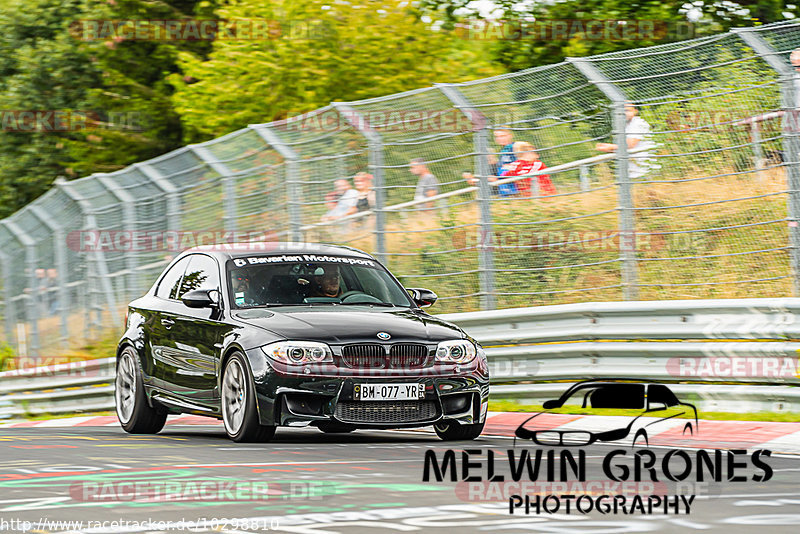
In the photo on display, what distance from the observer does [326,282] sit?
37.7 ft

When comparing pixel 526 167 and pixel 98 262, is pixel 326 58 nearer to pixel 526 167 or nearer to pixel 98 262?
pixel 98 262

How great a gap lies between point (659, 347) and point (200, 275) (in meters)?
3.90

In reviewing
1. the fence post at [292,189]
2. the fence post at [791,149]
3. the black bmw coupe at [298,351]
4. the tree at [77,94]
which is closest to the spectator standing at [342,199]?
the fence post at [292,189]

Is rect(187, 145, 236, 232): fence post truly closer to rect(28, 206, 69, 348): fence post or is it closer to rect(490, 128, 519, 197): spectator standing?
rect(490, 128, 519, 197): spectator standing

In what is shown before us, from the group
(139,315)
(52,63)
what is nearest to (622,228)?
(139,315)

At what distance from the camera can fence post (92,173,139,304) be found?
19312mm

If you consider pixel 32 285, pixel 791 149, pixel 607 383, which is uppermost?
pixel 791 149

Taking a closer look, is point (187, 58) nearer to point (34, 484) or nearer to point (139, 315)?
point (139, 315)

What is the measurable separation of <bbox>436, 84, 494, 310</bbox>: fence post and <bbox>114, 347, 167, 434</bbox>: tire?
11.1 ft

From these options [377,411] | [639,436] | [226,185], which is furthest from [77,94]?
[639,436]

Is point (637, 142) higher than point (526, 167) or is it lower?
higher

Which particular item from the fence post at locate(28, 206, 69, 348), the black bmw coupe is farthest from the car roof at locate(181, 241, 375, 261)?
the fence post at locate(28, 206, 69, 348)

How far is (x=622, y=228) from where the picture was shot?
1258cm

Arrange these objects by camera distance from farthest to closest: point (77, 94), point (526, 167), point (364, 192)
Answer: point (77, 94)
point (364, 192)
point (526, 167)
